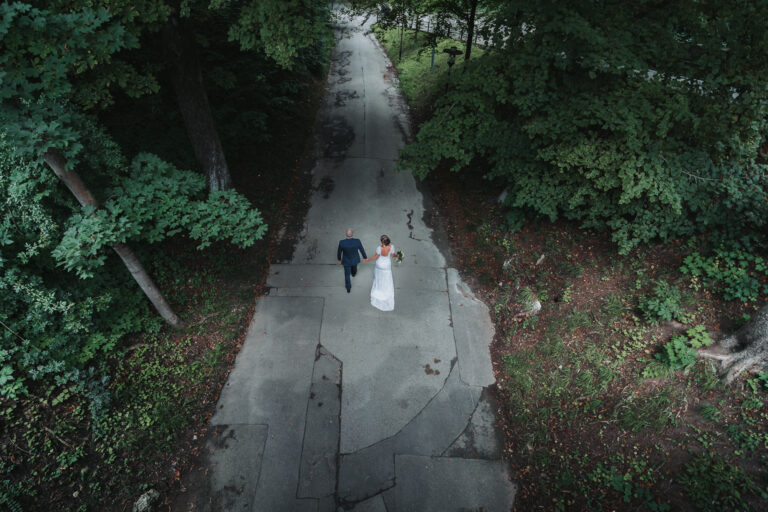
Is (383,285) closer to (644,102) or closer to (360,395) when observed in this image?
(360,395)

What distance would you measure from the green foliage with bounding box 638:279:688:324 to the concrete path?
9.10 ft

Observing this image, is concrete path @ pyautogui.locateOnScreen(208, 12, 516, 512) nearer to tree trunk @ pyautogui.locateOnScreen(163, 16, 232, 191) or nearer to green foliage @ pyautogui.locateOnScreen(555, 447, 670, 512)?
green foliage @ pyautogui.locateOnScreen(555, 447, 670, 512)

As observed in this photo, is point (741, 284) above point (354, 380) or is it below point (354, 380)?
above

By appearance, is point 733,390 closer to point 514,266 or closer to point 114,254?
point 514,266

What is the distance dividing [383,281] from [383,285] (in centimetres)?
10

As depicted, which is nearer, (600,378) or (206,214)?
(600,378)

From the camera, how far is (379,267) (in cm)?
735

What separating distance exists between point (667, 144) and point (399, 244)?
5.74 m

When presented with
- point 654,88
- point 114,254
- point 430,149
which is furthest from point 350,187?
point 654,88

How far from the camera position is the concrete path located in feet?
17.3

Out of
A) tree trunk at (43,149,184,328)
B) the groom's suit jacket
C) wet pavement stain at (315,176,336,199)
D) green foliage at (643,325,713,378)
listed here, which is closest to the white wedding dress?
the groom's suit jacket

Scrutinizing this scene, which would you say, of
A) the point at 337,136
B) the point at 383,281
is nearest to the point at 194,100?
the point at 383,281

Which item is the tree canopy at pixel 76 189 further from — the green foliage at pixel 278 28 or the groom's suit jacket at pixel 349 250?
the groom's suit jacket at pixel 349 250

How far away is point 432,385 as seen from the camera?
6543 mm
